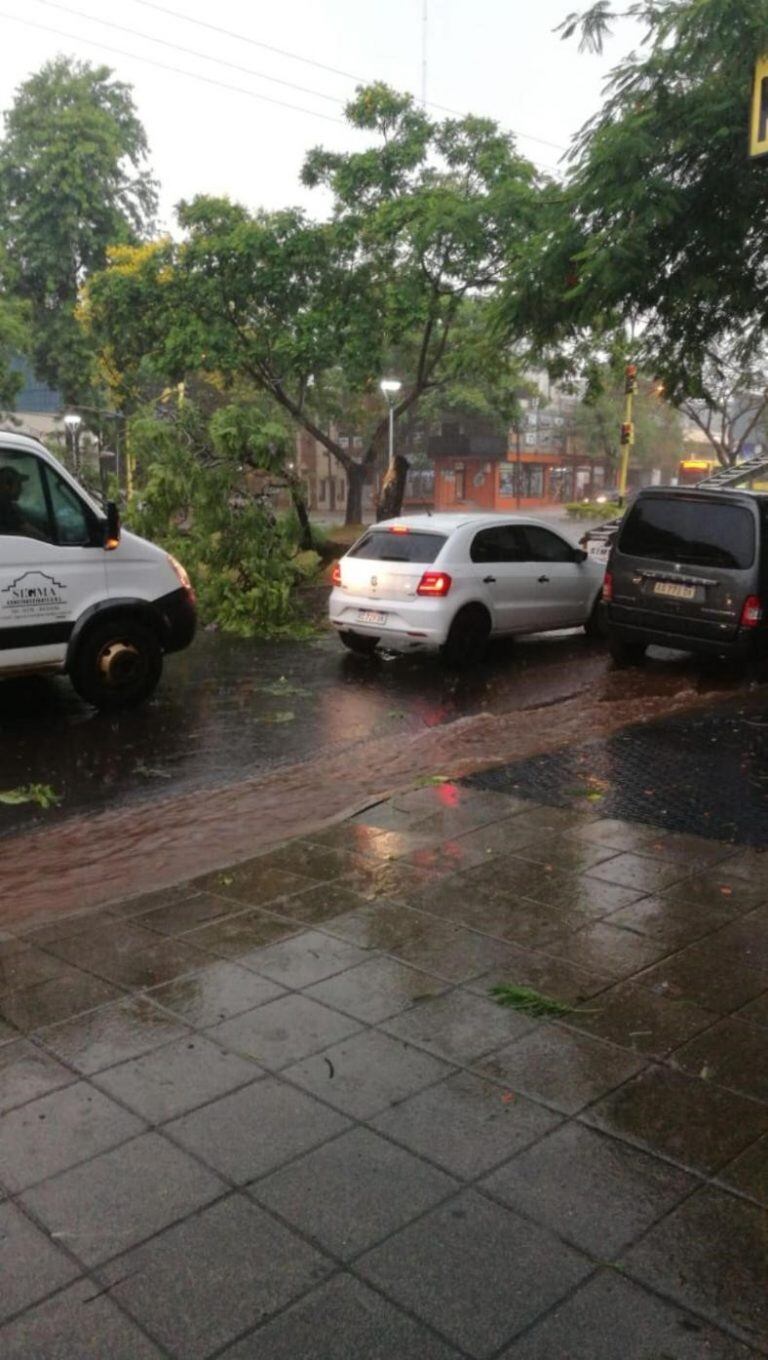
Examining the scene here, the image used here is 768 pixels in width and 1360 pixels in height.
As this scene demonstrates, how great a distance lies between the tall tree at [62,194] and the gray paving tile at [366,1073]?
152 feet

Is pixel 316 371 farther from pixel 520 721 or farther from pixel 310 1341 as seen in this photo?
pixel 310 1341

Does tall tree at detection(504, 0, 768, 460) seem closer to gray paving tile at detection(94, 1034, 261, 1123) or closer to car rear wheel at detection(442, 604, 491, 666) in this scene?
car rear wheel at detection(442, 604, 491, 666)

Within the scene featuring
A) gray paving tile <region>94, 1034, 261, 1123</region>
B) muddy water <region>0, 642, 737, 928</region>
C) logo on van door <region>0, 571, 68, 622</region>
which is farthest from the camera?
logo on van door <region>0, 571, 68, 622</region>

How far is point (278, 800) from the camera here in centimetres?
702

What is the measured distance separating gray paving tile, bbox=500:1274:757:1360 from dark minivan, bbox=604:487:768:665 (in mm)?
8825

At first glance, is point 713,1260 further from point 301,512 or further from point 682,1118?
point 301,512

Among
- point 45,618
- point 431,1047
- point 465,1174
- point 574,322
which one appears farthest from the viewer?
point 574,322

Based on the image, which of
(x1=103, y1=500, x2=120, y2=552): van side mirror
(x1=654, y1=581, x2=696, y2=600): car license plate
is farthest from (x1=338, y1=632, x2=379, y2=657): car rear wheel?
(x1=103, y1=500, x2=120, y2=552): van side mirror

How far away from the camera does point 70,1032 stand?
12.3 ft

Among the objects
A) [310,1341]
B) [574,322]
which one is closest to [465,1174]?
[310,1341]

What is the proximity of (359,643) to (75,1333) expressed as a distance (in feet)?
34.1

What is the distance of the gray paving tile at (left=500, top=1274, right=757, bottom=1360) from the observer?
7.61 ft

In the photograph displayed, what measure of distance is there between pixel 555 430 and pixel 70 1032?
73.5 metres

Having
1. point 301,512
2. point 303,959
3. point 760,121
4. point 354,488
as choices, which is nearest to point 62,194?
point 354,488
